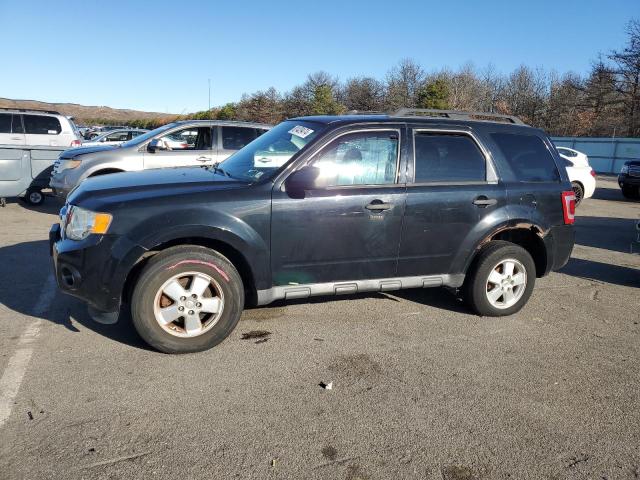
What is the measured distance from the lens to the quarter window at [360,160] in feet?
13.8

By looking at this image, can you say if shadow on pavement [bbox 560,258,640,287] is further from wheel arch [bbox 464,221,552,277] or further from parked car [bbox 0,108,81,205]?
parked car [bbox 0,108,81,205]

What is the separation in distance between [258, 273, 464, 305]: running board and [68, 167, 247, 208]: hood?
3.02 ft

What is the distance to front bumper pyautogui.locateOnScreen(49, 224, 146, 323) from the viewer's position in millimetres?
3635

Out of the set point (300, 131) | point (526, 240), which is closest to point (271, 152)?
point (300, 131)

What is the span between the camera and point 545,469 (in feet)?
8.79

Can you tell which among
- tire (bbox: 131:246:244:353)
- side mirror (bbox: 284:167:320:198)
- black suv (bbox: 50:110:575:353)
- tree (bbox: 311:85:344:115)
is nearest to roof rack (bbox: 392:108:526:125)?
black suv (bbox: 50:110:575:353)

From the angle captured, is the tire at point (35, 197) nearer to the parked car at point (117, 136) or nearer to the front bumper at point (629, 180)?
the parked car at point (117, 136)

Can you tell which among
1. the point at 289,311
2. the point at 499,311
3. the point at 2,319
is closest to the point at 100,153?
the point at 2,319

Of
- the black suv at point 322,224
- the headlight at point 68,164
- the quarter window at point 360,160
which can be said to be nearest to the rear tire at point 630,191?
the black suv at point 322,224

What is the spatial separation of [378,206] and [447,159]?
2.91ft

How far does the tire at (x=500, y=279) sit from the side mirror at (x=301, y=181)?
1832 millimetres

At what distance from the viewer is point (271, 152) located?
4.57m

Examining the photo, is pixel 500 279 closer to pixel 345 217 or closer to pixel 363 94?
pixel 345 217

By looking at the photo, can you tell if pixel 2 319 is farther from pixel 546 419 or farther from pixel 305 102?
pixel 305 102
